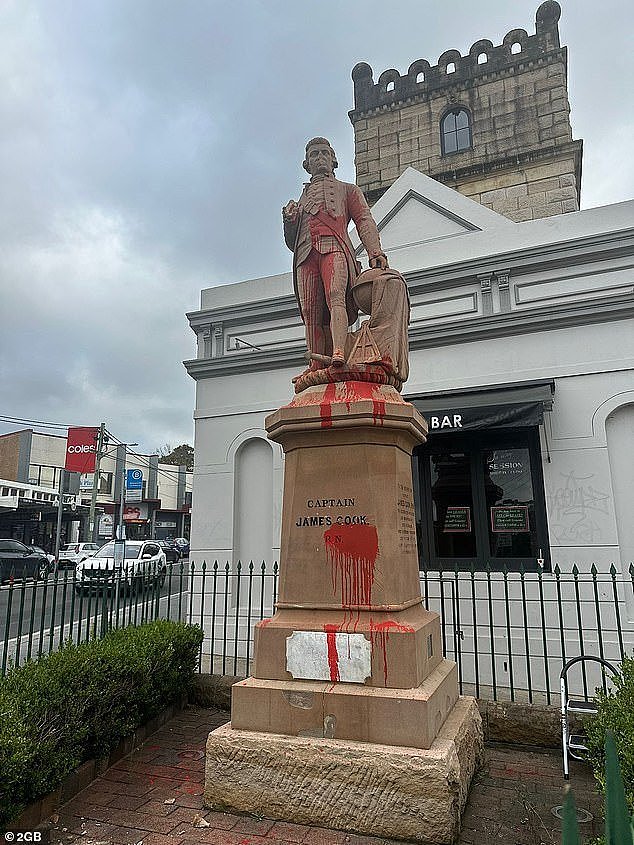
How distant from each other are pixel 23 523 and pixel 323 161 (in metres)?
48.3

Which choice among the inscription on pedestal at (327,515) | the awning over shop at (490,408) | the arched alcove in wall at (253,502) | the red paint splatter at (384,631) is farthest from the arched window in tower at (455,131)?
the red paint splatter at (384,631)

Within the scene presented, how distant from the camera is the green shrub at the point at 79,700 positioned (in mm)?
3535

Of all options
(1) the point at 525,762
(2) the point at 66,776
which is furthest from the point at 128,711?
(1) the point at 525,762

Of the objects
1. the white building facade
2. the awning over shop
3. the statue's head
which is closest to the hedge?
the white building facade

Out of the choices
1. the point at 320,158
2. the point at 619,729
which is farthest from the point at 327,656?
the point at 320,158

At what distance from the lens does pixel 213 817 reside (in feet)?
12.5

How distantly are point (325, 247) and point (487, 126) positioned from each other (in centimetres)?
1525

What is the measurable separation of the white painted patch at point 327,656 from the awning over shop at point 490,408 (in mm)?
4691

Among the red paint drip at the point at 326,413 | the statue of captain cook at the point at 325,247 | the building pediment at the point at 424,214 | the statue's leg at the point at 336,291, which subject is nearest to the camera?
the red paint drip at the point at 326,413

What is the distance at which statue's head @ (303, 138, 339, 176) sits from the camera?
5484 mm

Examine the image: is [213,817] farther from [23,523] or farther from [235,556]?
[23,523]

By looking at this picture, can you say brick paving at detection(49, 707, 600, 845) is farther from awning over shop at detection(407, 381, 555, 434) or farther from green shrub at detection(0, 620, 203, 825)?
awning over shop at detection(407, 381, 555, 434)

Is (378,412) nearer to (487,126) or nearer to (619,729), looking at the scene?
(619,729)

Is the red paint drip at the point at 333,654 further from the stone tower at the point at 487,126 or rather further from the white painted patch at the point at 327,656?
the stone tower at the point at 487,126
